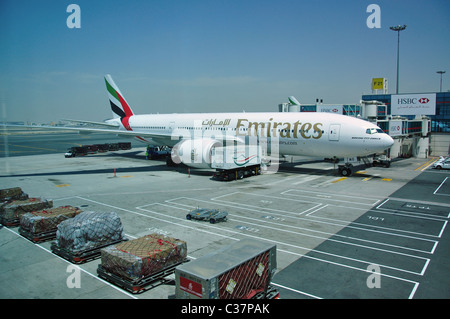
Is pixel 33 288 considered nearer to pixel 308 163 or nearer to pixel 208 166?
pixel 208 166

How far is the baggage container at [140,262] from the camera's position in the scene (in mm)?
10852

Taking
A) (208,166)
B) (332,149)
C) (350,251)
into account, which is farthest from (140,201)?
(332,149)

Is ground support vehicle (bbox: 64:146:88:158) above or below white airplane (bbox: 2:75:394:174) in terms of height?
below

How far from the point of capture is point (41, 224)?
50.0ft

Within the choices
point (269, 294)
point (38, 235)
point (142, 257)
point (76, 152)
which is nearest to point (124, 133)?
point (76, 152)

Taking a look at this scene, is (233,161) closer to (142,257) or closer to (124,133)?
(124,133)

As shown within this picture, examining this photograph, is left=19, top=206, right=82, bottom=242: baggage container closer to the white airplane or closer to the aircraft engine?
the aircraft engine

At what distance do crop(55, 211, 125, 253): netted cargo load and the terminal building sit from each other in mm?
36858

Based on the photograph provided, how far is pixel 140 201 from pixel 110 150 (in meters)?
36.4

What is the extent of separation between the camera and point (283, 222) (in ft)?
59.3

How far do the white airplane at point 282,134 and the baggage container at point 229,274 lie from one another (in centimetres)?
2068

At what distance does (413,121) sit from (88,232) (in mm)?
50207

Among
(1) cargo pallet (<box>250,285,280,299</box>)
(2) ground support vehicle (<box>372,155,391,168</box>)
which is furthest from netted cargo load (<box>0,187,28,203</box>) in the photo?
(2) ground support vehicle (<box>372,155,391,168</box>)

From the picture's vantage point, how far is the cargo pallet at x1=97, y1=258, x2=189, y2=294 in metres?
10.7
